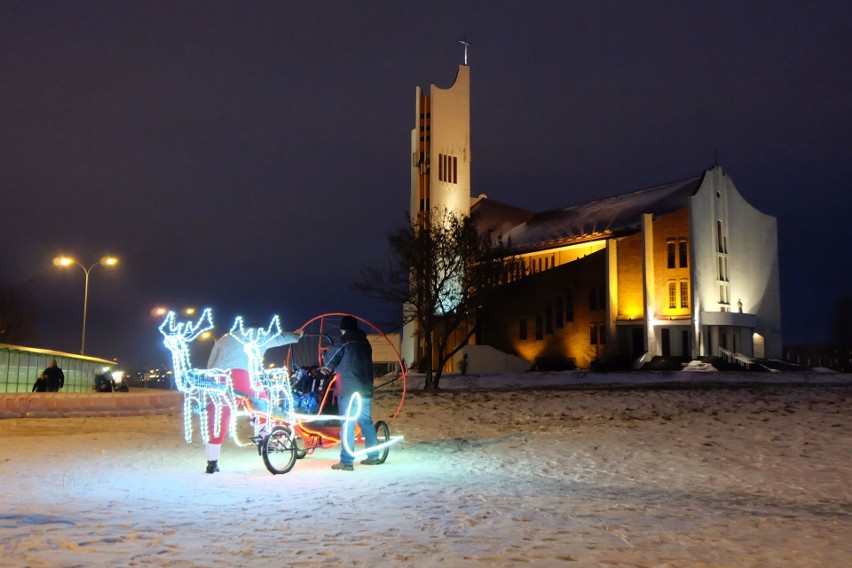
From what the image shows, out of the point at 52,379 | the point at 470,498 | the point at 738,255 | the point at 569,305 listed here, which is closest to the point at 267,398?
the point at 470,498

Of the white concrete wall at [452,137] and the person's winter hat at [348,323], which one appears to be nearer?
the person's winter hat at [348,323]

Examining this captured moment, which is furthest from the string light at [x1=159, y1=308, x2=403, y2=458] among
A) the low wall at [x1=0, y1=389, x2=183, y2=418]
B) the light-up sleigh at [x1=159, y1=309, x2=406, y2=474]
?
the low wall at [x1=0, y1=389, x2=183, y2=418]

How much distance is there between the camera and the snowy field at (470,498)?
606 centimetres

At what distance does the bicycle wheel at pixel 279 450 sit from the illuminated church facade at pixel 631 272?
128 feet

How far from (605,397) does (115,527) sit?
Result: 1837cm

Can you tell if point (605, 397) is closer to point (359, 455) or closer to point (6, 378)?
point (359, 455)

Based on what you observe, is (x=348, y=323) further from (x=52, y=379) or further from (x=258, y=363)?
(x=52, y=379)

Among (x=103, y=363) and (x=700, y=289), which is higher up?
(x=700, y=289)

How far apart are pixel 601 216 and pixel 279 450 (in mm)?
62498

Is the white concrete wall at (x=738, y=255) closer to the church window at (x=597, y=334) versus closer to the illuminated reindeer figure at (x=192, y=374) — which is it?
the church window at (x=597, y=334)

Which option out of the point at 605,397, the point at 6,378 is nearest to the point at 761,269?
the point at 605,397

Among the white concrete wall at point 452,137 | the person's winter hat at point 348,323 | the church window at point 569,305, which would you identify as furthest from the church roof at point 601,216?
the person's winter hat at point 348,323

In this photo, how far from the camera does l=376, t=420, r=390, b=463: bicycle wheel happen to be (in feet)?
39.6

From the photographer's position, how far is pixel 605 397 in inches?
917
